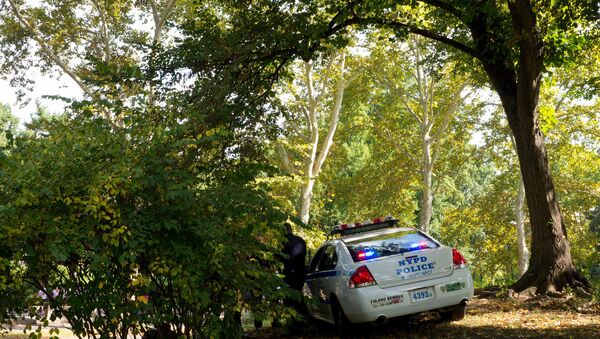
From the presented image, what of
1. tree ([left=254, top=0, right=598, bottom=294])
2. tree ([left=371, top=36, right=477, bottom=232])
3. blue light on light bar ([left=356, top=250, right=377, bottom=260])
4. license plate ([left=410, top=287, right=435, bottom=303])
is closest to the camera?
license plate ([left=410, top=287, right=435, bottom=303])

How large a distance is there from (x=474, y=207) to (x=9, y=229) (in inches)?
1359

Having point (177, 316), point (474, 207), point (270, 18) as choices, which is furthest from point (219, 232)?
point (474, 207)

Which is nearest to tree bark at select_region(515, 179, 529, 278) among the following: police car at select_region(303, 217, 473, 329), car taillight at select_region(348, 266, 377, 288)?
police car at select_region(303, 217, 473, 329)

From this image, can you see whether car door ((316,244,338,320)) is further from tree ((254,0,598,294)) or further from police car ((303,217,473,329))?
tree ((254,0,598,294))

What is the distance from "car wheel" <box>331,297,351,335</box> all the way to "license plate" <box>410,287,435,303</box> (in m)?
1.00

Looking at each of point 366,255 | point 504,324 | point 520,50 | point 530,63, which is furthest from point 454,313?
point 520,50

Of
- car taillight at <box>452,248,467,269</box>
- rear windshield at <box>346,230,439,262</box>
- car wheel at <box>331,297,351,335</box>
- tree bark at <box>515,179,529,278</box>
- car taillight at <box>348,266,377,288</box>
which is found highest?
tree bark at <box>515,179,529,278</box>

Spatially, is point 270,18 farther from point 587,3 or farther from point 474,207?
point 474,207

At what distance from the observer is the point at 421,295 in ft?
28.0

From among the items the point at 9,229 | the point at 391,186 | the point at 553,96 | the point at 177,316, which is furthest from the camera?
the point at 391,186

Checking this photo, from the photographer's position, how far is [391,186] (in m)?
34.8

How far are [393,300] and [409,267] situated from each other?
1.73 feet

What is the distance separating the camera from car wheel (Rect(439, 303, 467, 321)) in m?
9.42

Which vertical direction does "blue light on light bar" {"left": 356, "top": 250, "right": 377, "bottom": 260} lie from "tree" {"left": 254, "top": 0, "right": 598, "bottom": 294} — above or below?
below
